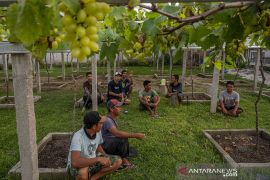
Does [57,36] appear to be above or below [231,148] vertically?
above

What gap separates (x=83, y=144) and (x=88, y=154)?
18 cm

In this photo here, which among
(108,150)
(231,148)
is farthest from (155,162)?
(231,148)

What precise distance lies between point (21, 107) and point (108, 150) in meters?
1.92

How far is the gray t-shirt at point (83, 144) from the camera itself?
12.3 ft

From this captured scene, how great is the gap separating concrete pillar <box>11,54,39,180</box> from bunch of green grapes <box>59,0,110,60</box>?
2.50m

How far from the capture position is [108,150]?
487cm

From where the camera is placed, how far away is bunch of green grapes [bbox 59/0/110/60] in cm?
87

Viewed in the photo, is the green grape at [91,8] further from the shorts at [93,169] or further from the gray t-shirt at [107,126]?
the gray t-shirt at [107,126]

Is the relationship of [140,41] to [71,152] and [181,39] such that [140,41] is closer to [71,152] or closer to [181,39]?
[181,39]

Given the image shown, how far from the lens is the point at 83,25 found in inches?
35.0

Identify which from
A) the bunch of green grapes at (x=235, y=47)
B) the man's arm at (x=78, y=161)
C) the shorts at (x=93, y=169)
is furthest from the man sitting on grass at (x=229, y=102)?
the bunch of green grapes at (x=235, y=47)

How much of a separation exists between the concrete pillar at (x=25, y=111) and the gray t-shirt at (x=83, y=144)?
0.48 m

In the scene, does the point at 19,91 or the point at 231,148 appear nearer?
the point at 19,91

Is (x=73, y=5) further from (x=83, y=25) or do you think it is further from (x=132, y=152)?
(x=132, y=152)
